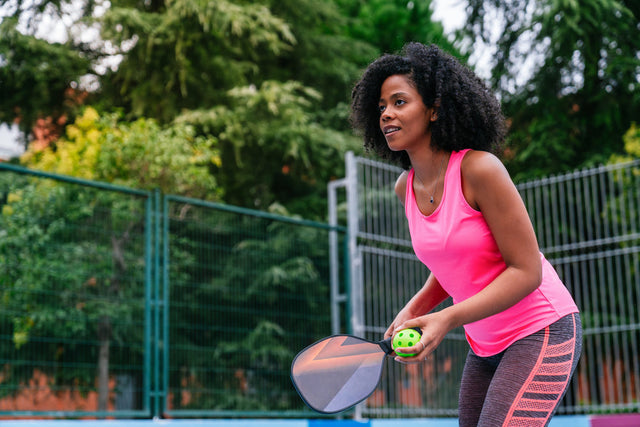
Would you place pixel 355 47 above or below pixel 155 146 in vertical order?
above

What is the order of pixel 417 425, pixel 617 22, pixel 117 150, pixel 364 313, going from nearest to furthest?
pixel 417 425 → pixel 364 313 → pixel 117 150 → pixel 617 22

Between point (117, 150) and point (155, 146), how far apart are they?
1.57 feet

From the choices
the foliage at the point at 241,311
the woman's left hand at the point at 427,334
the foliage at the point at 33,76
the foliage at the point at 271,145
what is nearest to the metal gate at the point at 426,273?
the foliage at the point at 241,311

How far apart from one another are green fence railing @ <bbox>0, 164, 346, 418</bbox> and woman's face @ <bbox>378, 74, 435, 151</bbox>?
425 centimetres

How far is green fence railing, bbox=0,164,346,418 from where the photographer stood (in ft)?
19.7

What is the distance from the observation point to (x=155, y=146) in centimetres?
1034

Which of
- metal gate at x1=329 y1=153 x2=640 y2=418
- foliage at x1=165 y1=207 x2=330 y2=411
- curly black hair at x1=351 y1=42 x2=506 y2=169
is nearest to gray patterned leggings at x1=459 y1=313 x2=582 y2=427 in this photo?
curly black hair at x1=351 y1=42 x2=506 y2=169

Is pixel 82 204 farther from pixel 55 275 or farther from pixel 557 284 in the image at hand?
pixel 557 284

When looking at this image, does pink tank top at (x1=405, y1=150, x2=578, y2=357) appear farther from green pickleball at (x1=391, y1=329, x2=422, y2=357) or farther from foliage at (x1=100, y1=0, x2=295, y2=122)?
foliage at (x1=100, y1=0, x2=295, y2=122)

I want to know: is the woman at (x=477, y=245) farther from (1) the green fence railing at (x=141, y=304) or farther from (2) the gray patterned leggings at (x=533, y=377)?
(1) the green fence railing at (x=141, y=304)

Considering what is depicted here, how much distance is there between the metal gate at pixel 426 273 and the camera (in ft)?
27.3

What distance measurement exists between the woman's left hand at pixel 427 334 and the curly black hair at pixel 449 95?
594 millimetres

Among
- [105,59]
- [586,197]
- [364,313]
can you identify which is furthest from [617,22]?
[105,59]

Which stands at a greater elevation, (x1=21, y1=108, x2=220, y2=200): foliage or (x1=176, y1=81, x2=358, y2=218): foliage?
(x1=176, y1=81, x2=358, y2=218): foliage
